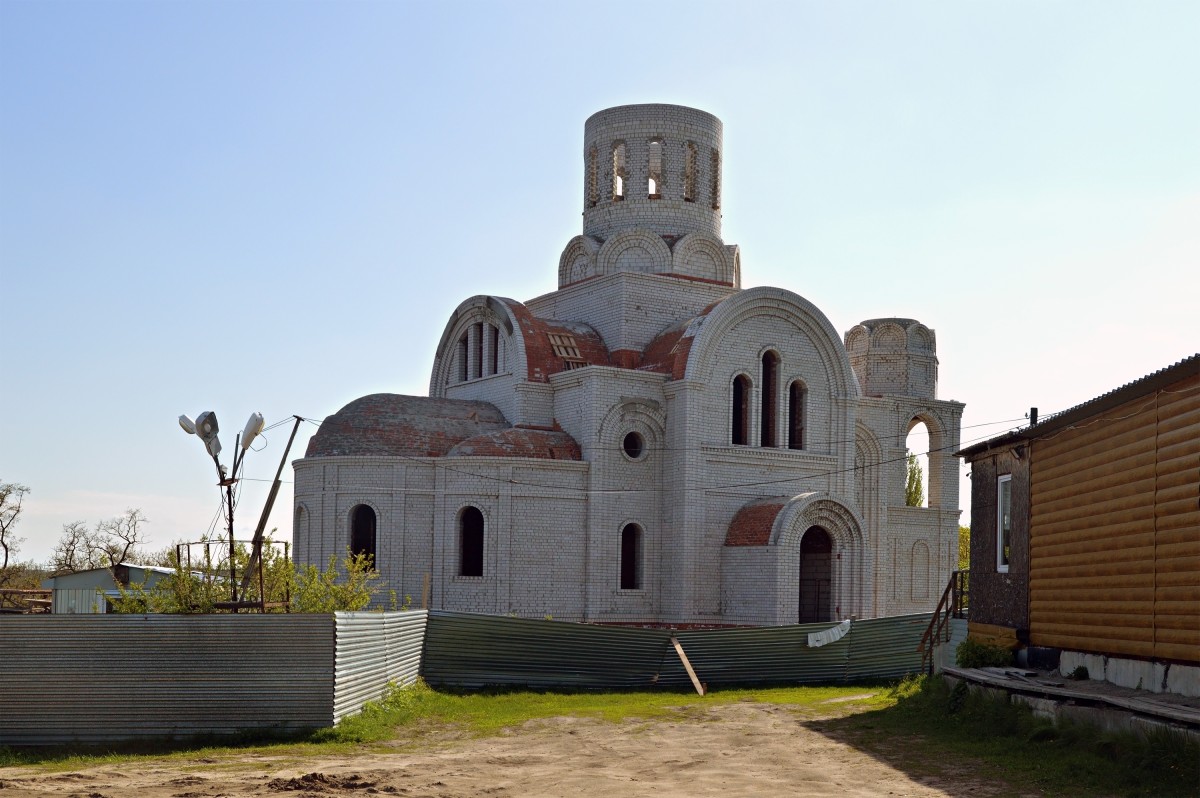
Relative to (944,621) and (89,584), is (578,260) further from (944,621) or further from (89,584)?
(944,621)

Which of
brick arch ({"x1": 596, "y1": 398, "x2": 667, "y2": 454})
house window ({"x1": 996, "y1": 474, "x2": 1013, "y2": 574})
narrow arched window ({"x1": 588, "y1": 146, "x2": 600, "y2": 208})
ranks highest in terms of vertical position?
narrow arched window ({"x1": 588, "y1": 146, "x2": 600, "y2": 208})

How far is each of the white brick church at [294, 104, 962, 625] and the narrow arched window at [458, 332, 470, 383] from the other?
0.11ft

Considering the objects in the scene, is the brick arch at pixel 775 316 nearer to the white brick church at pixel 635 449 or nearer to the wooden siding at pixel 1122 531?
the white brick church at pixel 635 449

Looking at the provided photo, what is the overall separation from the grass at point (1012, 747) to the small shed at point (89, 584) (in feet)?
50.0

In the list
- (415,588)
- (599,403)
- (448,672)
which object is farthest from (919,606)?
(448,672)

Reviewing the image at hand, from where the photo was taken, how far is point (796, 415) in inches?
1188

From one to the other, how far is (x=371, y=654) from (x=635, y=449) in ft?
45.0

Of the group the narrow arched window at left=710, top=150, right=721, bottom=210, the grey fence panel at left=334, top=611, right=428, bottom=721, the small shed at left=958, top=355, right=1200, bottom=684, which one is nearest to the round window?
the narrow arched window at left=710, top=150, right=721, bottom=210

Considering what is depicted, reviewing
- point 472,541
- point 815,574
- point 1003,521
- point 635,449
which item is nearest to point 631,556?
point 635,449

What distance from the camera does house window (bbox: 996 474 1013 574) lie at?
55.2 ft

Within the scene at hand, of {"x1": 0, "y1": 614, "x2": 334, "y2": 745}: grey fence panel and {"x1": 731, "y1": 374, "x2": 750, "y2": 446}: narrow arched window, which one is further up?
{"x1": 731, "y1": 374, "x2": 750, "y2": 446}: narrow arched window

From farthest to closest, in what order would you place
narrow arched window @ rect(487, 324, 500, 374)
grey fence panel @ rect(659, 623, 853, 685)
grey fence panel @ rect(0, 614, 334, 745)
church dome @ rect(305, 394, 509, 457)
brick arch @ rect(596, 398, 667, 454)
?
1. narrow arched window @ rect(487, 324, 500, 374)
2. brick arch @ rect(596, 398, 667, 454)
3. church dome @ rect(305, 394, 509, 457)
4. grey fence panel @ rect(659, 623, 853, 685)
5. grey fence panel @ rect(0, 614, 334, 745)

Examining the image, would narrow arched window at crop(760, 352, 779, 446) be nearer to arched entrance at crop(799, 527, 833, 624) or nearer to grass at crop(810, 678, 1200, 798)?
arched entrance at crop(799, 527, 833, 624)

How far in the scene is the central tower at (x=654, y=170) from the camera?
104 feet
